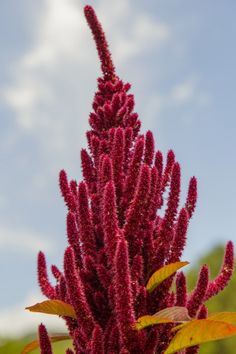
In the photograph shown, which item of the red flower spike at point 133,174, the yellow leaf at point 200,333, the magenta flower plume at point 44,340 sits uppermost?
the red flower spike at point 133,174

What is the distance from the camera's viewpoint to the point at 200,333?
346cm

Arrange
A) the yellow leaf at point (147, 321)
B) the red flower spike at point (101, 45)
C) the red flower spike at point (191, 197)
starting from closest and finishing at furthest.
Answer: the yellow leaf at point (147, 321) → the red flower spike at point (191, 197) → the red flower spike at point (101, 45)

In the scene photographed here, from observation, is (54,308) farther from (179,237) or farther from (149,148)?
(149,148)

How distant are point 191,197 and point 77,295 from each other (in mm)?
1077

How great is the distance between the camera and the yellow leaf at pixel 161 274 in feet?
12.0

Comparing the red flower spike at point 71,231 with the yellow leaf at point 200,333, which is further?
the red flower spike at point 71,231

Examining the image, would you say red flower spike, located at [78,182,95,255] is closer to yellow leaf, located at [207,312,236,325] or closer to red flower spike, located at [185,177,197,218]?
red flower spike, located at [185,177,197,218]

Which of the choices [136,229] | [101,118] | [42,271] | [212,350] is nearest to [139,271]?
[136,229]

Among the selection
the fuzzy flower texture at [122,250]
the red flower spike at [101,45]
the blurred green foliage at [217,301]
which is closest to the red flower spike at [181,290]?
the fuzzy flower texture at [122,250]

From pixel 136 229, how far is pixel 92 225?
0.96 feet

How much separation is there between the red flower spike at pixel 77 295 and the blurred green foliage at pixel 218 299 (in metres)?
37.0

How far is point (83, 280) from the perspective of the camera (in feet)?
13.0

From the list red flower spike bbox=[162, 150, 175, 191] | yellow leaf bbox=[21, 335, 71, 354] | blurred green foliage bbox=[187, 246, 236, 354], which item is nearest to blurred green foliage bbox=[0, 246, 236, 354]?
blurred green foliage bbox=[187, 246, 236, 354]

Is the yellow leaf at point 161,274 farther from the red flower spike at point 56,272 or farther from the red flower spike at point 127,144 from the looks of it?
the red flower spike at point 127,144
